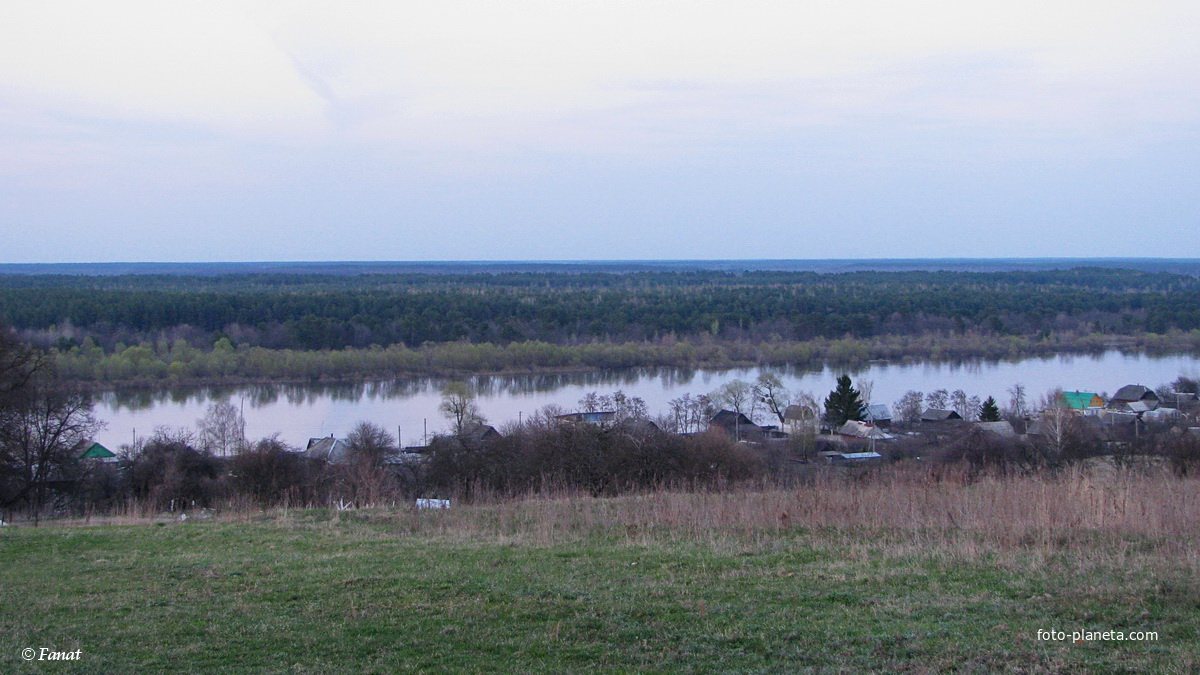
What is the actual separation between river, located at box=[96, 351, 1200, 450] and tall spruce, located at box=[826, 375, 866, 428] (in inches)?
188

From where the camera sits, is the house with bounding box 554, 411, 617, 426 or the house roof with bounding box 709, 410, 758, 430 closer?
the house with bounding box 554, 411, 617, 426

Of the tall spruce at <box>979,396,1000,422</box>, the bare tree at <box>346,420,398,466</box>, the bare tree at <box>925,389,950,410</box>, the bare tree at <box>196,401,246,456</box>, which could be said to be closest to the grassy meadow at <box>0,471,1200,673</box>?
the bare tree at <box>346,420,398,466</box>

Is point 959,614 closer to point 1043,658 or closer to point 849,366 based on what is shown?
point 1043,658

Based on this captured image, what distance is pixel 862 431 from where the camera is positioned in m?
21.8

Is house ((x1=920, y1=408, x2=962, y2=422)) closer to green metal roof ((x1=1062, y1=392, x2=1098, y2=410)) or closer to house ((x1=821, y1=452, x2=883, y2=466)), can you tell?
green metal roof ((x1=1062, y1=392, x2=1098, y2=410))

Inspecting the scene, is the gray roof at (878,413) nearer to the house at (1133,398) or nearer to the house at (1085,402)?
the house at (1085,402)

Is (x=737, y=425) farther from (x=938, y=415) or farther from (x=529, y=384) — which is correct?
(x=529, y=384)

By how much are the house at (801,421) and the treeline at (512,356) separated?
1437cm

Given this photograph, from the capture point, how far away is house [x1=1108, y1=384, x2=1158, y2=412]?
80.5ft

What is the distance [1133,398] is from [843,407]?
8315 millimetres

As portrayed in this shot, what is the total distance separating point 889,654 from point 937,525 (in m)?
2.83

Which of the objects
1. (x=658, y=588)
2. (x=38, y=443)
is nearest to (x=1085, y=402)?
(x=38, y=443)

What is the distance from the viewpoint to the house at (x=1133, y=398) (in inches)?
966

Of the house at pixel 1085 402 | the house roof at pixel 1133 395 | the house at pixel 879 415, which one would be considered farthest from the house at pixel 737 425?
the house roof at pixel 1133 395
